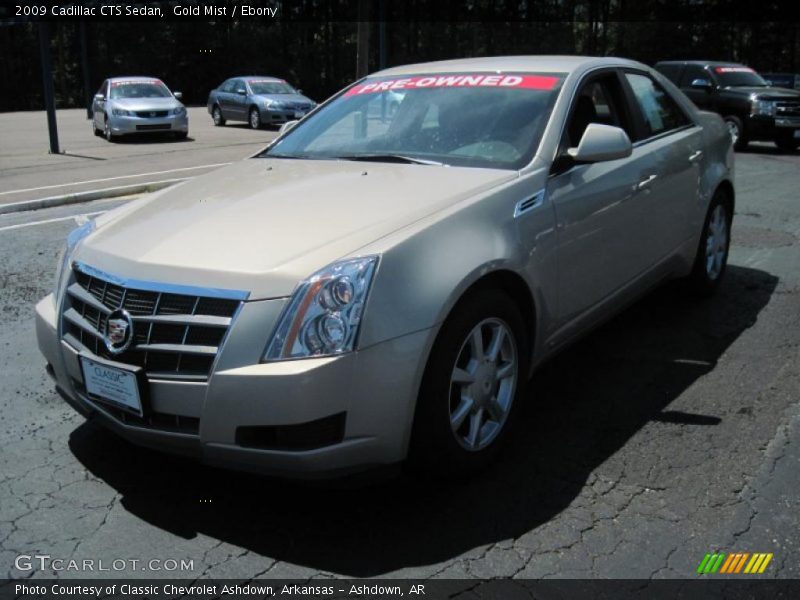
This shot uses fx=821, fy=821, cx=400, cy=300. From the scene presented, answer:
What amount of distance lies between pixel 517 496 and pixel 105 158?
14.7 m

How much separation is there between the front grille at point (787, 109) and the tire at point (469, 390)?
48.6ft

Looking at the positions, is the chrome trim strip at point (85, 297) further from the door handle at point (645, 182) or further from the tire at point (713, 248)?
the tire at point (713, 248)

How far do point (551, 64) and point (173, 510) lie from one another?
2882mm

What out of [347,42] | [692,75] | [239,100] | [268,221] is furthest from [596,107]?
[347,42]

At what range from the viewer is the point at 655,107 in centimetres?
503

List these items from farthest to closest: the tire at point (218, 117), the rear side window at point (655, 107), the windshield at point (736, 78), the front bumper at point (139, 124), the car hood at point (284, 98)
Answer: the tire at point (218, 117), the car hood at point (284, 98), the front bumper at point (139, 124), the windshield at point (736, 78), the rear side window at point (655, 107)

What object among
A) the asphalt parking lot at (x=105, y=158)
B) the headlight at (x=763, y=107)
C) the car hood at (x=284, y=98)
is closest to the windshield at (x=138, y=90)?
the asphalt parking lot at (x=105, y=158)

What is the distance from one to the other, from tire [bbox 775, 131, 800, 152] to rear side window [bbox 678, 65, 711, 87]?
1.95 metres

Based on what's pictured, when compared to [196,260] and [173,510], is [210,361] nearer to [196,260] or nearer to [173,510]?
[196,260]

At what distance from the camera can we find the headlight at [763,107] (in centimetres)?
1605

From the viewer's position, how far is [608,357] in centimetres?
468

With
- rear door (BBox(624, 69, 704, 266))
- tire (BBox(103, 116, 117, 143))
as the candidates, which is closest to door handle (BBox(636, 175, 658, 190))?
rear door (BBox(624, 69, 704, 266))

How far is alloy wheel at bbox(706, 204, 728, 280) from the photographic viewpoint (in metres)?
5.56

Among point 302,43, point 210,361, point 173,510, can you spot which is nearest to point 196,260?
point 210,361
